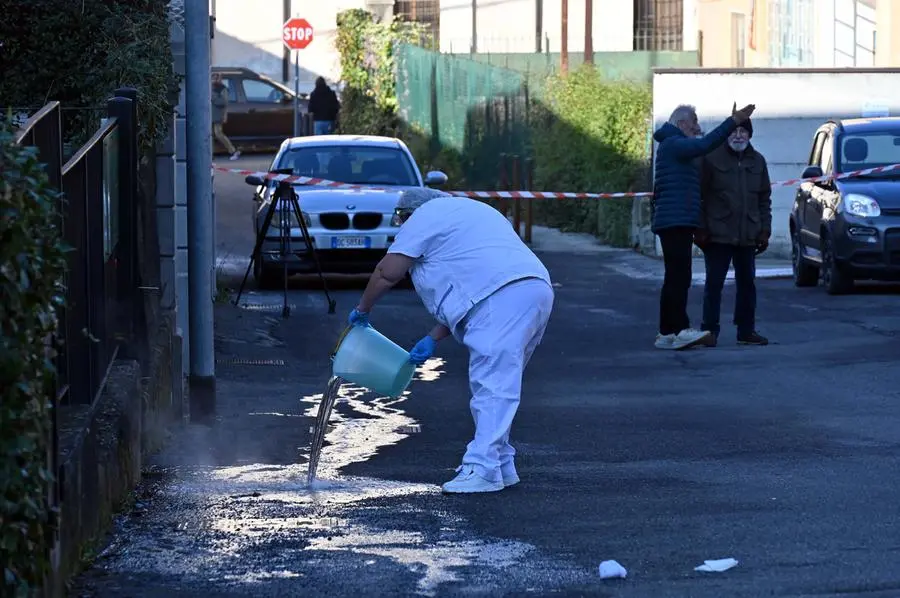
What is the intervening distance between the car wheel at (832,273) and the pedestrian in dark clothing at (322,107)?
17981 mm

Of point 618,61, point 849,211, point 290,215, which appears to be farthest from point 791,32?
point 290,215

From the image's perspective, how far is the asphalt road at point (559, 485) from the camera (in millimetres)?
6516

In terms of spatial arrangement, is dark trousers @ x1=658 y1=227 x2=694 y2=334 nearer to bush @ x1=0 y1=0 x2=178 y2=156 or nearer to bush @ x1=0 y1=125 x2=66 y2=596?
bush @ x1=0 y1=0 x2=178 y2=156

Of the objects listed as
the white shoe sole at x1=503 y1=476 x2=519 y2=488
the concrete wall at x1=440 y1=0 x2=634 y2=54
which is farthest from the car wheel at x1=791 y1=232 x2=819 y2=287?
the concrete wall at x1=440 y1=0 x2=634 y2=54

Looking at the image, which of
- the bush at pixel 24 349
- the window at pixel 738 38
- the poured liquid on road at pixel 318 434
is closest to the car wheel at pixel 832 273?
the poured liquid on road at pixel 318 434

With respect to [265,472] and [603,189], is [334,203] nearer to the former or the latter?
[603,189]

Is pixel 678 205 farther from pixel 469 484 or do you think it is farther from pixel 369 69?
pixel 369 69

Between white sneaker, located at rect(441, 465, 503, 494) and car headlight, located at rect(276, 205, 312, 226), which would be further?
car headlight, located at rect(276, 205, 312, 226)

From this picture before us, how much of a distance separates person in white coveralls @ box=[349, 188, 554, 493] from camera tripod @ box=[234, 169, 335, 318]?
326 inches

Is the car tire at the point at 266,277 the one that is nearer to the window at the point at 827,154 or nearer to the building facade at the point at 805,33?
the window at the point at 827,154

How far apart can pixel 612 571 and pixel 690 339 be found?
785cm

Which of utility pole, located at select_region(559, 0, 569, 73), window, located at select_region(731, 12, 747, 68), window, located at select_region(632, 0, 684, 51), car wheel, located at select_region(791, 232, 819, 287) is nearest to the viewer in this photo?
car wheel, located at select_region(791, 232, 819, 287)

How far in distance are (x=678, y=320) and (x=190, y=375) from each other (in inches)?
190

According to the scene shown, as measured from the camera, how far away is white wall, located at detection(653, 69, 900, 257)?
22.9m
